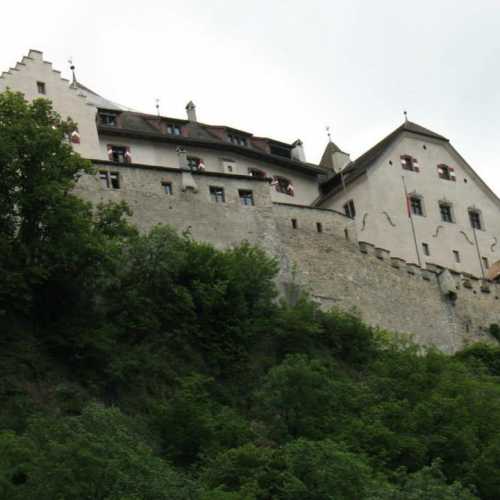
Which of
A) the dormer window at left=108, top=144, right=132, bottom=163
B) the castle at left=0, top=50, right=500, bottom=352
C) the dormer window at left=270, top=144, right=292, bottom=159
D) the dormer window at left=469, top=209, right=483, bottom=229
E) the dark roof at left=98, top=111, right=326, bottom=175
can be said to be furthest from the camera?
the dormer window at left=469, top=209, right=483, bottom=229

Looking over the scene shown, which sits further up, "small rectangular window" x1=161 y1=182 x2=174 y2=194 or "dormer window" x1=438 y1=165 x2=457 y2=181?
"dormer window" x1=438 y1=165 x2=457 y2=181

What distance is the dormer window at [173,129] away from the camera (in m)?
57.9

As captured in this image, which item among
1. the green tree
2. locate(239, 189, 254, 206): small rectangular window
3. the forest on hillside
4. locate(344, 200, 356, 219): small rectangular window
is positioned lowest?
the green tree

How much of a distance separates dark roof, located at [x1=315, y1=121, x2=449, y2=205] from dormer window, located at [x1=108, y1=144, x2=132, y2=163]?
373 inches

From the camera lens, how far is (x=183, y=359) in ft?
141

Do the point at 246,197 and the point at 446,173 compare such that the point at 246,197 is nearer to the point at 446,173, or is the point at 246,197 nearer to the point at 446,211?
the point at 446,211

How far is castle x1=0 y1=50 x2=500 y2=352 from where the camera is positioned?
5059 centimetres

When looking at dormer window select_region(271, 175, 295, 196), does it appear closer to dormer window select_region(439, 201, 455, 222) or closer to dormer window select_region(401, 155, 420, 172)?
dormer window select_region(401, 155, 420, 172)

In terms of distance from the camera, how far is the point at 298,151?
62.5 m

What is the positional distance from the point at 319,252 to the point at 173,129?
9579 mm

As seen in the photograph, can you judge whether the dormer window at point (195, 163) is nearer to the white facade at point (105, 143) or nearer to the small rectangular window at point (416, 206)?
the white facade at point (105, 143)

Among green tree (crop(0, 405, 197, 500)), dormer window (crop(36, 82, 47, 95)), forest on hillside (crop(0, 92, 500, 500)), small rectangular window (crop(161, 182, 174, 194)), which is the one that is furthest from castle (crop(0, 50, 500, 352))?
green tree (crop(0, 405, 197, 500))

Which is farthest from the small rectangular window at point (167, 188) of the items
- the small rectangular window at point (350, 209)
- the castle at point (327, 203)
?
the small rectangular window at point (350, 209)

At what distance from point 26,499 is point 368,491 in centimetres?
770
